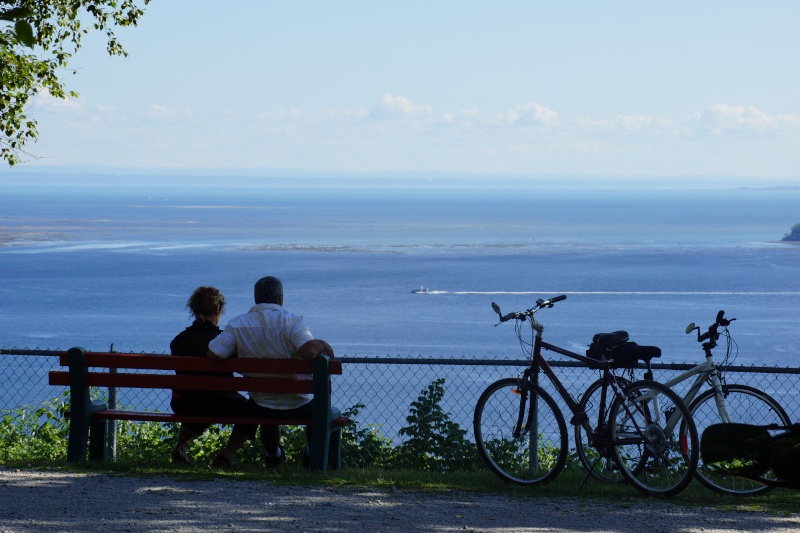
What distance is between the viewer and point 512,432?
745cm

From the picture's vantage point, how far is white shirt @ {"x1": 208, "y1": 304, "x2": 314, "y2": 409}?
7.17 meters

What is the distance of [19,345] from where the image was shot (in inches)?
2146

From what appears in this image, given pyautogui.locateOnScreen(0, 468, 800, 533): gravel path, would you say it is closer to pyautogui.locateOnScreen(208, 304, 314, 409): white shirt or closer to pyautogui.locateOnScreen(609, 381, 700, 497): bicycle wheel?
pyautogui.locateOnScreen(609, 381, 700, 497): bicycle wheel

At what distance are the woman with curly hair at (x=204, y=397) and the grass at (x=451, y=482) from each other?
7.5 inches

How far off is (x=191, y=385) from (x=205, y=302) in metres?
0.60

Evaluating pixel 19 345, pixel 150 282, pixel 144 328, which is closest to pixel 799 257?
pixel 150 282

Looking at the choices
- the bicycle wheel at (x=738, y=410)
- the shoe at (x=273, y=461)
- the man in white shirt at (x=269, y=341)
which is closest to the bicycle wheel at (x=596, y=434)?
the bicycle wheel at (x=738, y=410)

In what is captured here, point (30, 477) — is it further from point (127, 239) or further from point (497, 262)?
point (127, 239)

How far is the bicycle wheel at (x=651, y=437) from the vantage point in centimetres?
650

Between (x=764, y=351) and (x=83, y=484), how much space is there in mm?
54068

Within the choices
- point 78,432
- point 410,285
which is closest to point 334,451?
point 78,432

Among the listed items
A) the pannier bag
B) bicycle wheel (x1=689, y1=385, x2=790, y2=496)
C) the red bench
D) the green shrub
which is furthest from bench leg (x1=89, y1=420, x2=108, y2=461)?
bicycle wheel (x1=689, y1=385, x2=790, y2=496)

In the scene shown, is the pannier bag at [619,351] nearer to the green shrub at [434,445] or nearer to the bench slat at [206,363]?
the bench slat at [206,363]

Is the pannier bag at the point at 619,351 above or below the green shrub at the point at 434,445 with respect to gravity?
above
